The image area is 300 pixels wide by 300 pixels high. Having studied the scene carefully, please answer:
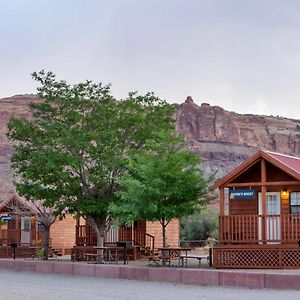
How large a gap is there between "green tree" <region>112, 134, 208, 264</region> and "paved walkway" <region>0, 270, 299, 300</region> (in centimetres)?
293

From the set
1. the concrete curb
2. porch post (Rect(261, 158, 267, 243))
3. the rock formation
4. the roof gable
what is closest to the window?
the roof gable

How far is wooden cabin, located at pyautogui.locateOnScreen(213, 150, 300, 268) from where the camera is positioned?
20594mm

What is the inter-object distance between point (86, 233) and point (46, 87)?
7.05 meters

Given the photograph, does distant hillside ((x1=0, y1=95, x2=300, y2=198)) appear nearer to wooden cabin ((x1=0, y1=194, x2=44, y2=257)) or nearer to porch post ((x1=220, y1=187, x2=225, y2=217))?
wooden cabin ((x1=0, y1=194, x2=44, y2=257))

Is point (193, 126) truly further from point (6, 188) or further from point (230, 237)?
point (230, 237)

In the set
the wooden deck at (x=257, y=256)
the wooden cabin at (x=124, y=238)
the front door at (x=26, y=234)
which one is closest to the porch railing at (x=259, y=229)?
the wooden deck at (x=257, y=256)

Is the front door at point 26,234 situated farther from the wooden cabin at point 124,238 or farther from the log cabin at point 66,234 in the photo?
the wooden cabin at point 124,238

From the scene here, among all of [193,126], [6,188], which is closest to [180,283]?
[6,188]

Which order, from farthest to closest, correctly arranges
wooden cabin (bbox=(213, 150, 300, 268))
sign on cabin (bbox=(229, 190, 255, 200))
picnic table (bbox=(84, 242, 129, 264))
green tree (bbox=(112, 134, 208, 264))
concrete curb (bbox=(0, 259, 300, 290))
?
picnic table (bbox=(84, 242, 129, 264))
sign on cabin (bbox=(229, 190, 255, 200))
green tree (bbox=(112, 134, 208, 264))
wooden cabin (bbox=(213, 150, 300, 268))
concrete curb (bbox=(0, 259, 300, 290))

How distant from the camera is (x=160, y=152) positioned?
22.6 meters

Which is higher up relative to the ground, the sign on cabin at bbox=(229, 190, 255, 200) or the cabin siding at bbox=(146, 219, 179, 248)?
the sign on cabin at bbox=(229, 190, 255, 200)

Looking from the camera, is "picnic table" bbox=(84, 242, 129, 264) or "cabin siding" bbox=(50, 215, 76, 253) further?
"cabin siding" bbox=(50, 215, 76, 253)

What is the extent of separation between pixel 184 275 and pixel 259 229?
3900mm

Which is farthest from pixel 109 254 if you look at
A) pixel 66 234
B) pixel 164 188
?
pixel 66 234
